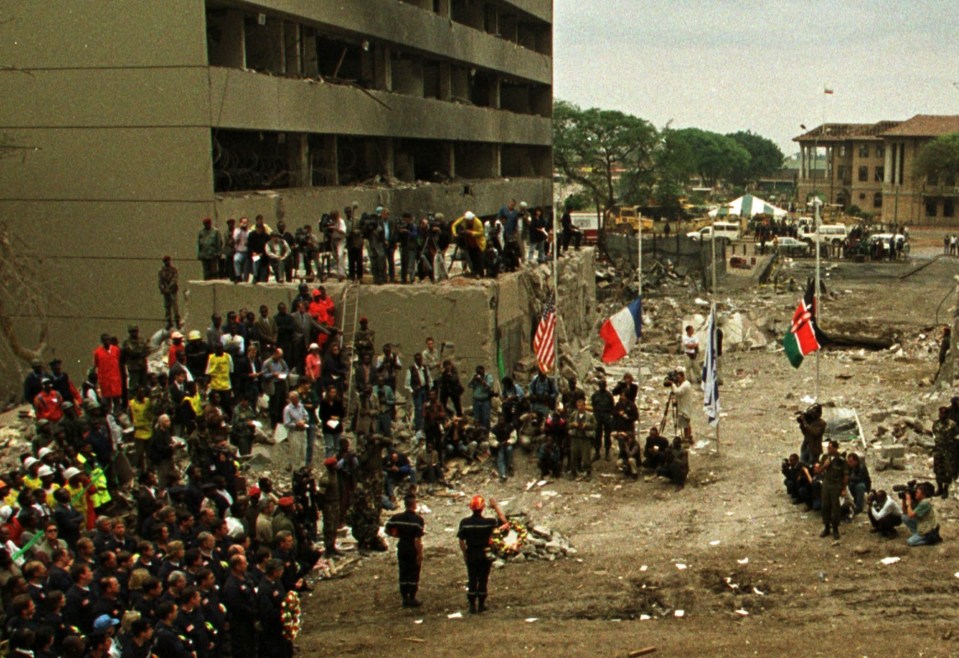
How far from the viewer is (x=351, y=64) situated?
37.9 meters

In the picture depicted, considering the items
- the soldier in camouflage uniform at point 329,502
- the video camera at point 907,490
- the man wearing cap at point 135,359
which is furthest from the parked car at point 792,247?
the soldier in camouflage uniform at point 329,502

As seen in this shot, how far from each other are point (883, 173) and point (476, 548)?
4146 inches

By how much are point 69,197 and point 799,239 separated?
49.8m

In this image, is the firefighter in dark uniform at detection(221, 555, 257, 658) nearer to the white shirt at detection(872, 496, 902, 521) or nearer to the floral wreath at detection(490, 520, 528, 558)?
the floral wreath at detection(490, 520, 528, 558)

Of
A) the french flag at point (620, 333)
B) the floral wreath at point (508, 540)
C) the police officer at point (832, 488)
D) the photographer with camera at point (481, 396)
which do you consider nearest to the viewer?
the police officer at point (832, 488)

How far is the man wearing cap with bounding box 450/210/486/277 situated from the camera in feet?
73.2

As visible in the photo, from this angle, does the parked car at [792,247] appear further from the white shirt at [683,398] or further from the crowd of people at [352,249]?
the white shirt at [683,398]

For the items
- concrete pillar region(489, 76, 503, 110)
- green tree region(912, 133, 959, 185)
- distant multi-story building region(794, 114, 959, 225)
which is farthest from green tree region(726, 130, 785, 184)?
concrete pillar region(489, 76, 503, 110)

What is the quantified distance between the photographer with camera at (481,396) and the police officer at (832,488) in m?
5.85

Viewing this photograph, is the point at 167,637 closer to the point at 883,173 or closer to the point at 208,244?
the point at 208,244

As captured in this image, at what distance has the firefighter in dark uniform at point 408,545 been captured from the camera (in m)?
13.6

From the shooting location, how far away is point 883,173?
111 meters

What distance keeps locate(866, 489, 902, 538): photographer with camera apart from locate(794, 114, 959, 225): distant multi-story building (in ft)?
275

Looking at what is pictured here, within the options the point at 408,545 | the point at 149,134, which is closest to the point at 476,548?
the point at 408,545
